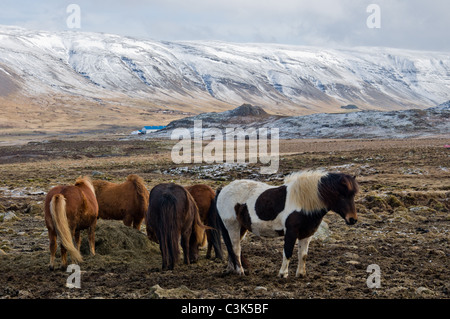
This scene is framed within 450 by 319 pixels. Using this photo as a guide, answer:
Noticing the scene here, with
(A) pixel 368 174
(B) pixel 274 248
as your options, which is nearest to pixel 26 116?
(A) pixel 368 174

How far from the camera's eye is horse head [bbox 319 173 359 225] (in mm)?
7797

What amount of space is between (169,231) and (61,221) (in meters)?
1.99

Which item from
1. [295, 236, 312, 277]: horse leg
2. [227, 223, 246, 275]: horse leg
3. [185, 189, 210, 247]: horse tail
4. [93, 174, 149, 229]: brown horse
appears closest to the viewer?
[295, 236, 312, 277]: horse leg

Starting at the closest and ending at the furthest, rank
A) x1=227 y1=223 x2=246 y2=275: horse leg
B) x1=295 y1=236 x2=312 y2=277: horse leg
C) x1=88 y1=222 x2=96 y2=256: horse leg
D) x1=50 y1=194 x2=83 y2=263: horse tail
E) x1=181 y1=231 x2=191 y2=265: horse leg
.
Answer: x1=295 y1=236 x2=312 y2=277: horse leg < x1=227 y1=223 x2=246 y2=275: horse leg < x1=50 y1=194 x2=83 y2=263: horse tail < x1=181 y1=231 x2=191 y2=265: horse leg < x1=88 y1=222 x2=96 y2=256: horse leg

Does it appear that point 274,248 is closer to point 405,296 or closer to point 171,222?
point 171,222

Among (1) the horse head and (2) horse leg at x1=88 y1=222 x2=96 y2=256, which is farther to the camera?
(2) horse leg at x1=88 y1=222 x2=96 y2=256

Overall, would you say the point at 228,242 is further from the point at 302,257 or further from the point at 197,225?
the point at 302,257

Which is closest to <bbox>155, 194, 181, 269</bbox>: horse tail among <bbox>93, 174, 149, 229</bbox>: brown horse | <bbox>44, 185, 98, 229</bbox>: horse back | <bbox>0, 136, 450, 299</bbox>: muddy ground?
<bbox>0, 136, 450, 299</bbox>: muddy ground

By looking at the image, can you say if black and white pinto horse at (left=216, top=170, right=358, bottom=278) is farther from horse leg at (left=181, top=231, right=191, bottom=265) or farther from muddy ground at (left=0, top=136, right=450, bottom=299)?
horse leg at (left=181, top=231, right=191, bottom=265)

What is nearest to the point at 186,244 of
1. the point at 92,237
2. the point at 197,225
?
the point at 197,225

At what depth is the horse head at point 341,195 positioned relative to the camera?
25.6ft

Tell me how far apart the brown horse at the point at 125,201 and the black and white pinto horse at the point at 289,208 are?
3021mm

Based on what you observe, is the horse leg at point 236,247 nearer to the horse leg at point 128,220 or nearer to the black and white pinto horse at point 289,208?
the black and white pinto horse at point 289,208

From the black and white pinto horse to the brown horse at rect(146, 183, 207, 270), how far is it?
90 centimetres
